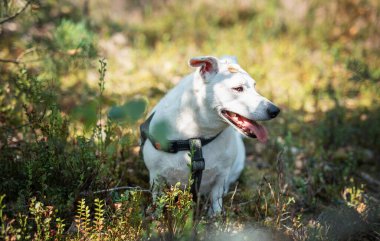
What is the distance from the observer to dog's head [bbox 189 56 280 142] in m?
2.69

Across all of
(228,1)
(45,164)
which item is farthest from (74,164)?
(228,1)

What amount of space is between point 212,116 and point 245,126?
0.23 meters

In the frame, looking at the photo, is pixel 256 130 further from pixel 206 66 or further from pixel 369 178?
pixel 369 178

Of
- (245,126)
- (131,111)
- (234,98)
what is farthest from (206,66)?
(131,111)

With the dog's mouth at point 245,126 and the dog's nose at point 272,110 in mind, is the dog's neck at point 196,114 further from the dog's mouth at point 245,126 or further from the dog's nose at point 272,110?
the dog's nose at point 272,110

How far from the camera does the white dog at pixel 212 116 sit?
2.73 metres

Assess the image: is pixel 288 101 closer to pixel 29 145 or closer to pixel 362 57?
pixel 362 57

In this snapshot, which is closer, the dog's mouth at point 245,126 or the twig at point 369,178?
the dog's mouth at point 245,126

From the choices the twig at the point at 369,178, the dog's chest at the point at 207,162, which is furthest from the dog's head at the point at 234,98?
the twig at the point at 369,178

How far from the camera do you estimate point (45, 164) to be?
8.80 ft

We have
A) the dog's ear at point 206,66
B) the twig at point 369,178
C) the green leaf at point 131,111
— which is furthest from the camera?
the twig at point 369,178

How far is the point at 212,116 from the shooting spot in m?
2.83

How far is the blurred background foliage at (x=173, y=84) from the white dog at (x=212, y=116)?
0.93 ft

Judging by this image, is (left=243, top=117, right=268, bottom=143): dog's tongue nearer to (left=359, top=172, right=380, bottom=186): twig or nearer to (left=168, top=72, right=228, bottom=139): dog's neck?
(left=168, top=72, right=228, bottom=139): dog's neck
